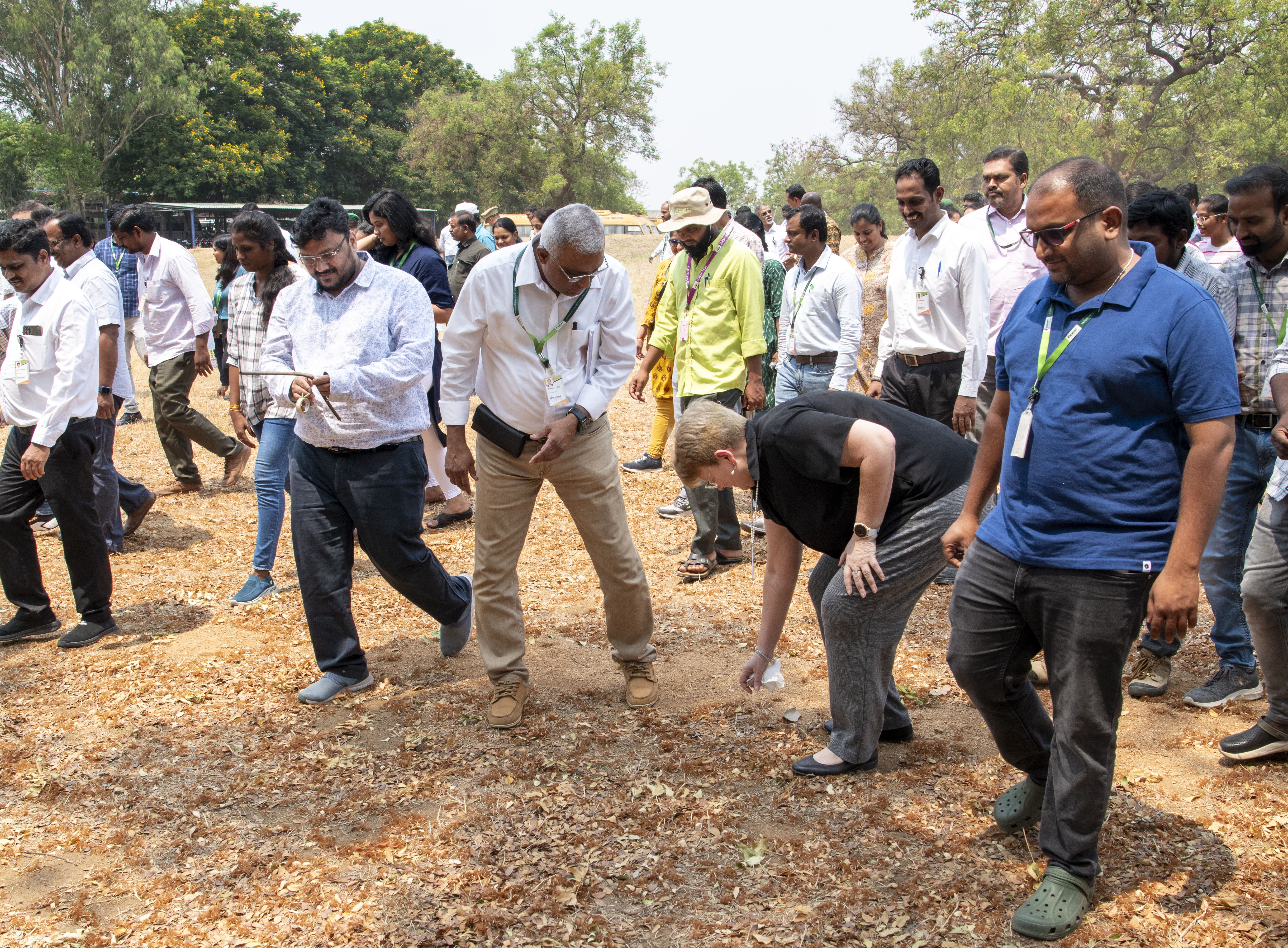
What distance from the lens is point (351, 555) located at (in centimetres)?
430

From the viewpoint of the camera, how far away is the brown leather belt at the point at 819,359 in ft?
20.6

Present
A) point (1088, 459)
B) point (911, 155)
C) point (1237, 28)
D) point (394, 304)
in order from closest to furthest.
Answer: point (1088, 459) → point (394, 304) → point (1237, 28) → point (911, 155)

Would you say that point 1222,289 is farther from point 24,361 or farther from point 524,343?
point 24,361

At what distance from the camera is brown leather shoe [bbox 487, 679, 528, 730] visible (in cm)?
402

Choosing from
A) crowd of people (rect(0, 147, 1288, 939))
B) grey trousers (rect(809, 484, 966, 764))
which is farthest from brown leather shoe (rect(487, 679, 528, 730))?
grey trousers (rect(809, 484, 966, 764))

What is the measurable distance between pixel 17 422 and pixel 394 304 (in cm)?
222

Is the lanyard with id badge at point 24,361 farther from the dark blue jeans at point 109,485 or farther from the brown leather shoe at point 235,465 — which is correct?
the brown leather shoe at point 235,465

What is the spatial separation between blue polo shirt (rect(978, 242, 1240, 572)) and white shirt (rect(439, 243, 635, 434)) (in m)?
1.76

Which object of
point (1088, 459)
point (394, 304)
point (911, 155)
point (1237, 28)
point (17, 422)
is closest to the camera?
point (1088, 459)

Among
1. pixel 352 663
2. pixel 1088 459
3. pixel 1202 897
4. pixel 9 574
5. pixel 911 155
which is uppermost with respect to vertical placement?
Answer: pixel 911 155

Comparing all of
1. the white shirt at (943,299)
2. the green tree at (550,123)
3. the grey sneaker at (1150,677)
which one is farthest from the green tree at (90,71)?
the grey sneaker at (1150,677)

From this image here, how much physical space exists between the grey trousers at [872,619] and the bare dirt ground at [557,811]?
0.22 m

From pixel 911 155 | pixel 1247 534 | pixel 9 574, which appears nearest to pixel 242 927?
pixel 9 574

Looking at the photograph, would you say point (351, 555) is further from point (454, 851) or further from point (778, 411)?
point (778, 411)
